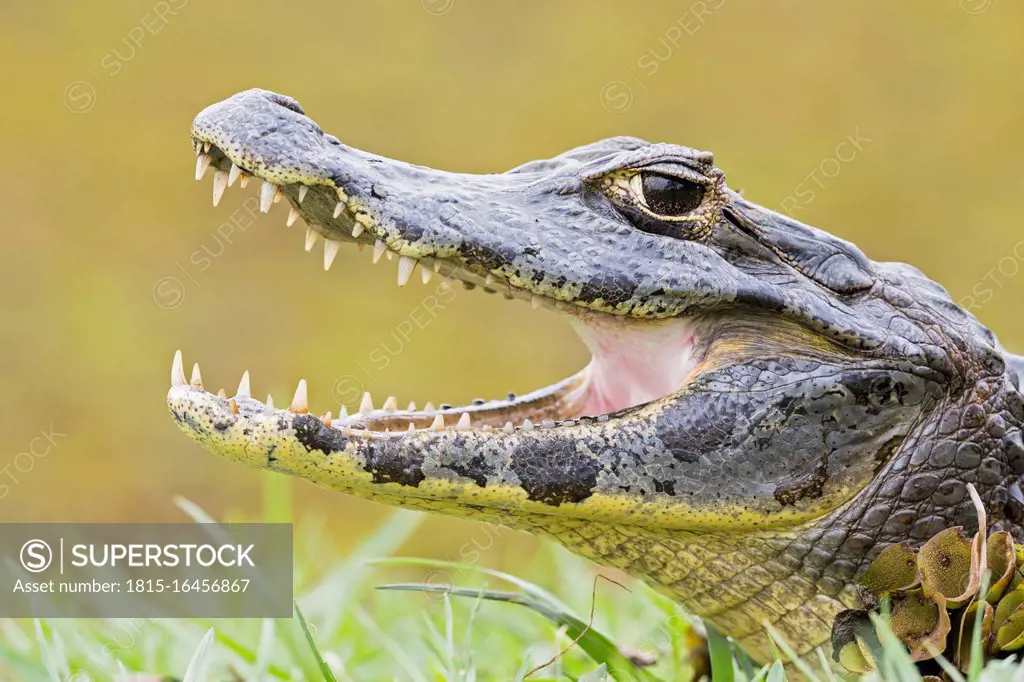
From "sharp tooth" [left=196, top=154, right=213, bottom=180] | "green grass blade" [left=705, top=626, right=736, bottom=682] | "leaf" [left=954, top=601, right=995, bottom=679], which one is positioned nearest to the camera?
"leaf" [left=954, top=601, right=995, bottom=679]

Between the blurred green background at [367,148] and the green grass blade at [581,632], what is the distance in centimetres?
517

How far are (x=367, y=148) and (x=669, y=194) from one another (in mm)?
8165

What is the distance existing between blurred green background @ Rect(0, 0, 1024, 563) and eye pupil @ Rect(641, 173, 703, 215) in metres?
5.53

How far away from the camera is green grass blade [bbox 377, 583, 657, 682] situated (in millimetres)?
2607

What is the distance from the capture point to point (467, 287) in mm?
2596

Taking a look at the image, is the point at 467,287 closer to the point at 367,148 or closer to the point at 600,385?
the point at 600,385

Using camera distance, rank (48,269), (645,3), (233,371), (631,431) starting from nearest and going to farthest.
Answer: (631,431) → (233,371) → (48,269) → (645,3)

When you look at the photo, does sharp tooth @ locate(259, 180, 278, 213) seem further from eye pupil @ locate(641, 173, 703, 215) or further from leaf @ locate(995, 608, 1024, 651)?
leaf @ locate(995, 608, 1024, 651)

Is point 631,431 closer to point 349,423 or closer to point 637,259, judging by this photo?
point 637,259

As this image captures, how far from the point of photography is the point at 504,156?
10.9m

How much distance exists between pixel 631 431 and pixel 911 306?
2.55ft

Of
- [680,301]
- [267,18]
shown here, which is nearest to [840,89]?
[267,18]

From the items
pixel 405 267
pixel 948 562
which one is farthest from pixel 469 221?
pixel 948 562

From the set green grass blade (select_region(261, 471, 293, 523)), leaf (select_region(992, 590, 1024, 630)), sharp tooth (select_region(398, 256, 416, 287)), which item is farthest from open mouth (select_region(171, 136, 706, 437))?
green grass blade (select_region(261, 471, 293, 523))
